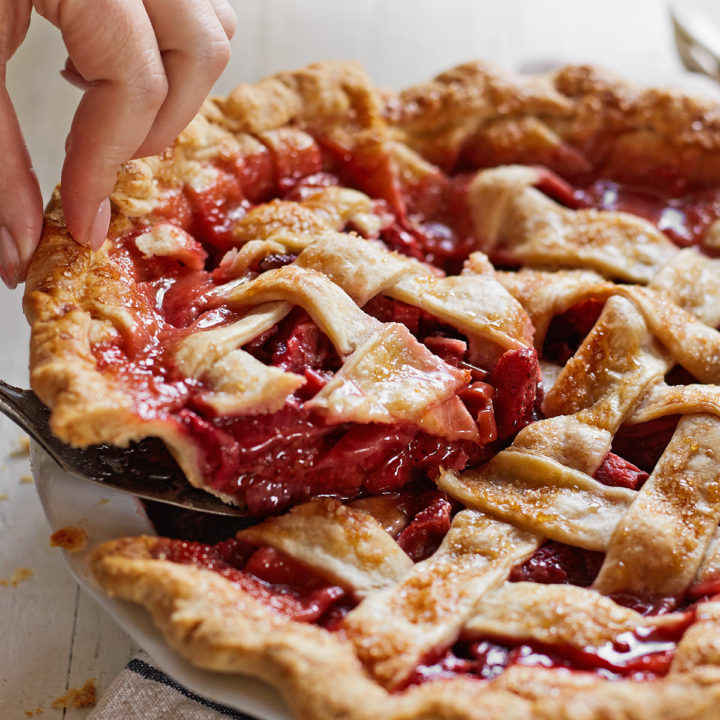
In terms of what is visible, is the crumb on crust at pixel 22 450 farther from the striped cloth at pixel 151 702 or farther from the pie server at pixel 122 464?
the striped cloth at pixel 151 702

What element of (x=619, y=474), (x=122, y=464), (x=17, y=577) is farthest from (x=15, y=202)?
(x=619, y=474)

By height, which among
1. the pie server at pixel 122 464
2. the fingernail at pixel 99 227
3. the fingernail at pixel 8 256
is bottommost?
the pie server at pixel 122 464

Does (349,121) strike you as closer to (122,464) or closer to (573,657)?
(122,464)

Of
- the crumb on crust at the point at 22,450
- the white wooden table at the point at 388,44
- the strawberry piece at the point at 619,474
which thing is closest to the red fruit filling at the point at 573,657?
the strawberry piece at the point at 619,474

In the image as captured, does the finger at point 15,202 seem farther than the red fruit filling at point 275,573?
Yes

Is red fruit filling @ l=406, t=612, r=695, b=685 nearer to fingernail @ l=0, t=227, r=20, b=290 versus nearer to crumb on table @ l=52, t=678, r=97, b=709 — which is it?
crumb on table @ l=52, t=678, r=97, b=709
